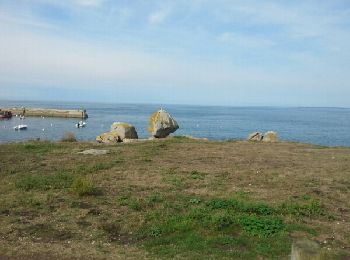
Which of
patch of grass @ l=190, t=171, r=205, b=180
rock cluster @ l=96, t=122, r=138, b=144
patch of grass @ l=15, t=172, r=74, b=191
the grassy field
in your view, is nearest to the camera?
the grassy field

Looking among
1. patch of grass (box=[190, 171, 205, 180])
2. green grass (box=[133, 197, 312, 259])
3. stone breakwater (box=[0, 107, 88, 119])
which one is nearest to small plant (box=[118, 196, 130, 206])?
green grass (box=[133, 197, 312, 259])

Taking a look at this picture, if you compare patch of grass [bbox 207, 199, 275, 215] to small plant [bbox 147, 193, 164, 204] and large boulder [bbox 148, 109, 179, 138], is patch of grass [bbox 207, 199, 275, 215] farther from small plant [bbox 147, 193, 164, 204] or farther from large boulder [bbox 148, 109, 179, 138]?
large boulder [bbox 148, 109, 179, 138]

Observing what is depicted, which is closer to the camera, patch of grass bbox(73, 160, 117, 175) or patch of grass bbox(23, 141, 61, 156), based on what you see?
patch of grass bbox(73, 160, 117, 175)

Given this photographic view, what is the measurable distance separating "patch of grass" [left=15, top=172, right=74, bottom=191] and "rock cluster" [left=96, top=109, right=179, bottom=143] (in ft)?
50.2

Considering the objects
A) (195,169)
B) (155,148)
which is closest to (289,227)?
(195,169)

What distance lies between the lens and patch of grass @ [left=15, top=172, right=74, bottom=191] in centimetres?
1321

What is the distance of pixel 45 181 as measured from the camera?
1375cm

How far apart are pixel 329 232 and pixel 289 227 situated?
876mm

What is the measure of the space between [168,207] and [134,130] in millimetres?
20842

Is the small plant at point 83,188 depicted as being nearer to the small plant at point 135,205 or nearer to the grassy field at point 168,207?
the grassy field at point 168,207

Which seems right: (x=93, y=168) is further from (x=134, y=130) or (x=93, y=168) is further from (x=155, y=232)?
(x=134, y=130)

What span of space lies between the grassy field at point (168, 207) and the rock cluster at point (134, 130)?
11.5 metres

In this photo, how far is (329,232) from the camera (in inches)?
381

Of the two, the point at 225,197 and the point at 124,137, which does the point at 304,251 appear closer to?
the point at 225,197
